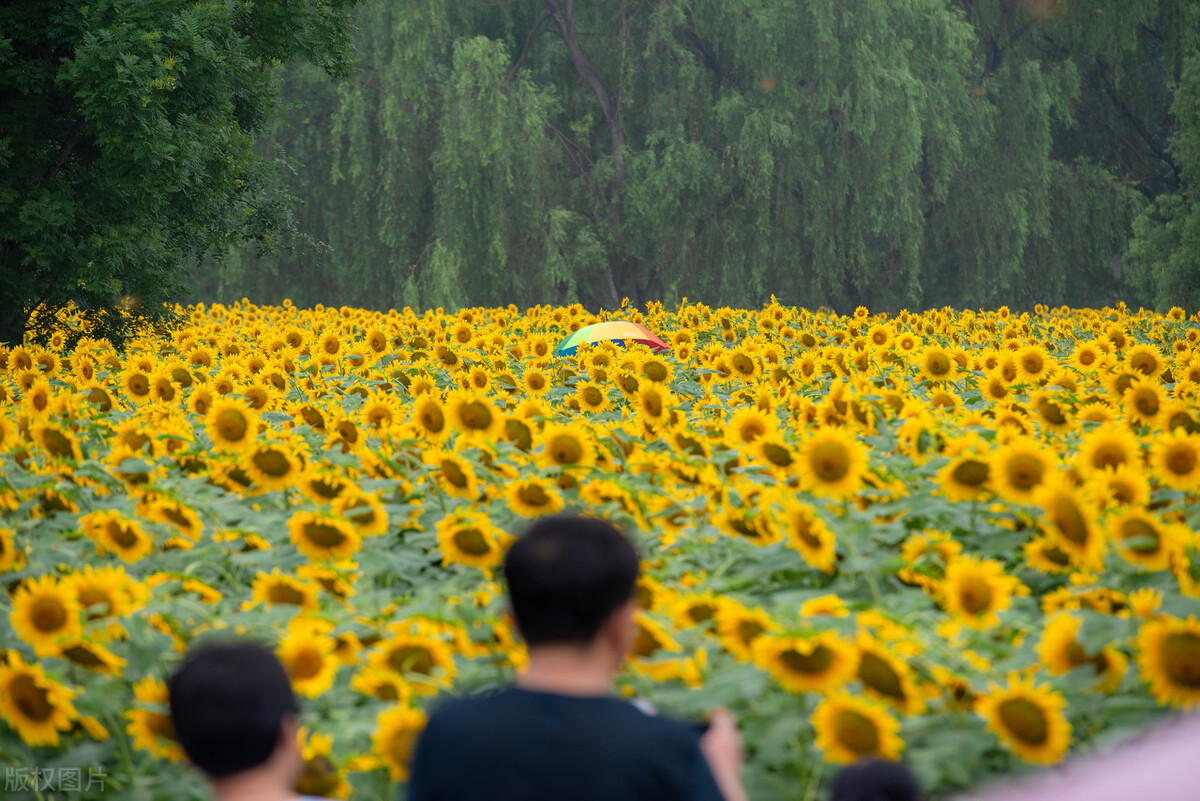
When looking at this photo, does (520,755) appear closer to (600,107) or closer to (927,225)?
(927,225)

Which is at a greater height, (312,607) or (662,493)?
(662,493)

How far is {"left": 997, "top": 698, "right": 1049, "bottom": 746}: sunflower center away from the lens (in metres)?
2.02

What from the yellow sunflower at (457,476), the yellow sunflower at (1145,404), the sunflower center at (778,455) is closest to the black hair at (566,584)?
the yellow sunflower at (457,476)

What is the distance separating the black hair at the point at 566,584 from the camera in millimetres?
1816

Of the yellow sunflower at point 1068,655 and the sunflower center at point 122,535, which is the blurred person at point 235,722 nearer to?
the sunflower center at point 122,535

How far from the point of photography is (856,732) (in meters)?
2.00

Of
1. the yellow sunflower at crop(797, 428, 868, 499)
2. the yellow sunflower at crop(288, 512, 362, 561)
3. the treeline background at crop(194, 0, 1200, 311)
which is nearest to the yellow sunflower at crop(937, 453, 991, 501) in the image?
the yellow sunflower at crop(797, 428, 868, 499)

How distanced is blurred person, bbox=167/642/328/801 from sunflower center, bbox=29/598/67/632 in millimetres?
685

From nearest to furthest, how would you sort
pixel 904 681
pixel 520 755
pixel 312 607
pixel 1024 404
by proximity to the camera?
pixel 520 755 < pixel 904 681 < pixel 312 607 < pixel 1024 404

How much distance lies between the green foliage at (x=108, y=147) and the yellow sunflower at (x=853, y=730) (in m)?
6.83

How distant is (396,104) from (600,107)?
570 cm

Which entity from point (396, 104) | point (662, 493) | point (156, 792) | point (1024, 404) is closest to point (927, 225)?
Result: point (396, 104)

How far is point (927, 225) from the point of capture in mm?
20547

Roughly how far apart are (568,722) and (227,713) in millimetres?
562
